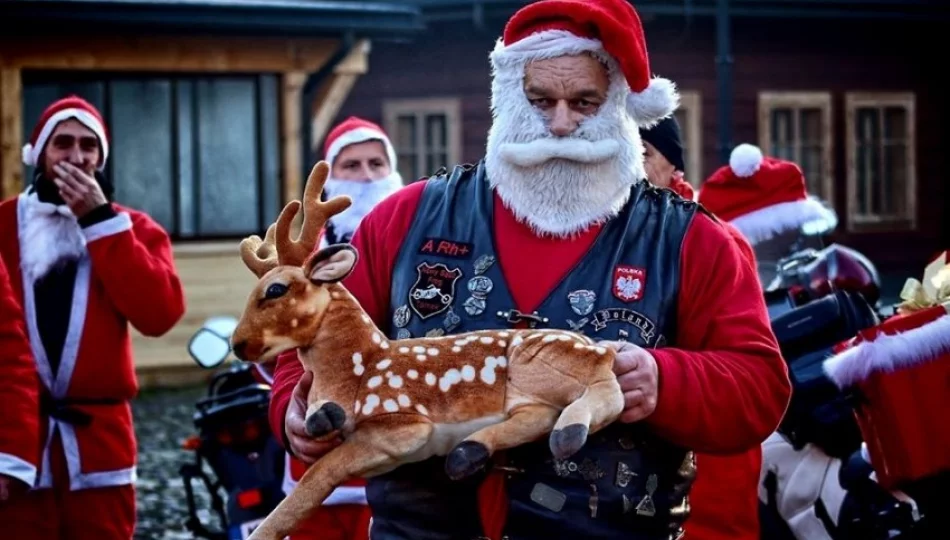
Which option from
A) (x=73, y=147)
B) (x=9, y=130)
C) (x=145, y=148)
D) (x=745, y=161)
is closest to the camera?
(x=73, y=147)

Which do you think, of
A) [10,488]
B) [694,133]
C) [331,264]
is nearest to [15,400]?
[10,488]

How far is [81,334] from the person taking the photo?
5.74 meters

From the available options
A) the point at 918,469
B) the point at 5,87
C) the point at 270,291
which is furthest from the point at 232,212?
the point at 270,291

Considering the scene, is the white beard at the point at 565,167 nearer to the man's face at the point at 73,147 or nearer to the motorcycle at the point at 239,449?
the man's face at the point at 73,147

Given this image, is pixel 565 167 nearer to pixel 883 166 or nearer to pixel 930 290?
pixel 930 290

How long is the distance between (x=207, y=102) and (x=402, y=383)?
45.9ft

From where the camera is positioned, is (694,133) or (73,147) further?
(694,133)

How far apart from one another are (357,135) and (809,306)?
81.2 inches

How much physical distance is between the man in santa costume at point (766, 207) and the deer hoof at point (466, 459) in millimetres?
4274

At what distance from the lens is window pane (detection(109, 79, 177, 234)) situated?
16609mm

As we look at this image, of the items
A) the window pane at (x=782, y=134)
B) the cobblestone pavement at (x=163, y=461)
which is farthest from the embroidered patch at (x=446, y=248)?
the window pane at (x=782, y=134)

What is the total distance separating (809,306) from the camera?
20.2ft

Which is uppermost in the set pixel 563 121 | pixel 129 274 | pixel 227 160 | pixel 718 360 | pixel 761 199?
→ pixel 227 160

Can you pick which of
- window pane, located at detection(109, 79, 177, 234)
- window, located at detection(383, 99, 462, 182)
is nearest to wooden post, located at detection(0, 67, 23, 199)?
window pane, located at detection(109, 79, 177, 234)
